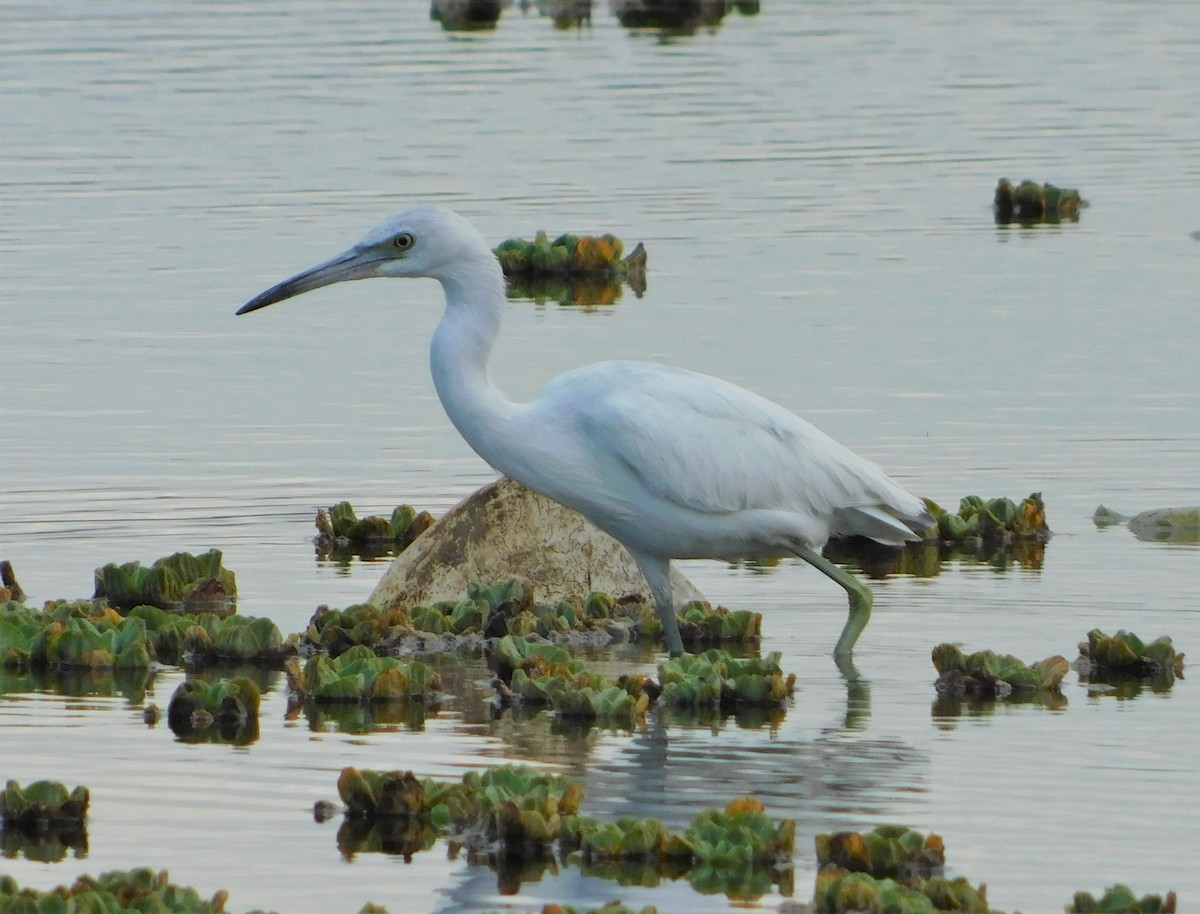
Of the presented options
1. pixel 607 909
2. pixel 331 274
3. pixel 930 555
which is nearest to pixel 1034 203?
pixel 930 555

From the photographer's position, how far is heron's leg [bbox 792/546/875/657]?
11.1 meters

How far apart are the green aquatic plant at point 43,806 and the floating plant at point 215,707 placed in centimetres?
145

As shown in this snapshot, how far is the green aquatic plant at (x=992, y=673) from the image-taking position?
34.2 ft

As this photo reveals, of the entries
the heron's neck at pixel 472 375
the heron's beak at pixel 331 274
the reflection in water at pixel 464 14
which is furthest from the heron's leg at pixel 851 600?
the reflection in water at pixel 464 14

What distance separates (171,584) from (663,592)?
8.50 feet

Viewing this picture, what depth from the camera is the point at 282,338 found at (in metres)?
20.2

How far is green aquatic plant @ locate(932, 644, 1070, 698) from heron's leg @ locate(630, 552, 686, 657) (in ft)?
3.71

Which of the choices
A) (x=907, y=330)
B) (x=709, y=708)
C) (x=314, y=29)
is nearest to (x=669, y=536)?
(x=709, y=708)

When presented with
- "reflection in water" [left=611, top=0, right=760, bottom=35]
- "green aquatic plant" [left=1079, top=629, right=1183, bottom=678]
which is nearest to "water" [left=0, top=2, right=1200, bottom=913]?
"green aquatic plant" [left=1079, top=629, right=1183, bottom=678]

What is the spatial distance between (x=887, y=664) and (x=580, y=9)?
38169 mm

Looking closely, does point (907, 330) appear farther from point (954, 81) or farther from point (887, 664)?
point (954, 81)

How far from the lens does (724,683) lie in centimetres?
1033

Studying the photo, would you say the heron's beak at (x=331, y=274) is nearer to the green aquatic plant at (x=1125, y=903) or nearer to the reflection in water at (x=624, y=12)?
the green aquatic plant at (x=1125, y=903)

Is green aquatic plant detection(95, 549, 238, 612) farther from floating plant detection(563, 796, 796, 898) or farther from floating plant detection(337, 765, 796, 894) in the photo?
floating plant detection(563, 796, 796, 898)
